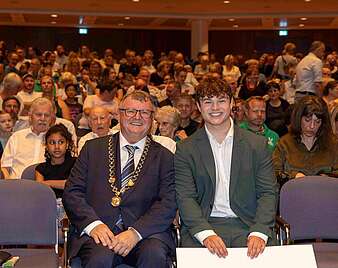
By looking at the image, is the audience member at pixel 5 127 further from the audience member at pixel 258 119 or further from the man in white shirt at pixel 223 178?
the man in white shirt at pixel 223 178

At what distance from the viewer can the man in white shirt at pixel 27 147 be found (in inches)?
216

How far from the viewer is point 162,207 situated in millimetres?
3854

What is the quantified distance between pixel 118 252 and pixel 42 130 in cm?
219

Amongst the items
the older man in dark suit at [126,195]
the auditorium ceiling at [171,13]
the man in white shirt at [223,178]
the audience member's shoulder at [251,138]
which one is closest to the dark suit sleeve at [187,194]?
the man in white shirt at [223,178]

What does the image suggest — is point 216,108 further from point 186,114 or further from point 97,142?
point 186,114

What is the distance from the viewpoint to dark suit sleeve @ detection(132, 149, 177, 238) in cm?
378

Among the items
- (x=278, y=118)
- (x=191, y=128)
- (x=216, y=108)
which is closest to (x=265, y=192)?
(x=216, y=108)

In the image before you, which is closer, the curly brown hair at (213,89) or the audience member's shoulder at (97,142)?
the curly brown hair at (213,89)

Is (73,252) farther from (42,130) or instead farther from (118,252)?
(42,130)

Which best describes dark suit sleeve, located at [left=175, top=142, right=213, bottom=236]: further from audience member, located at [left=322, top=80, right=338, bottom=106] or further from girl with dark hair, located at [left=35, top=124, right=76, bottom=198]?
audience member, located at [left=322, top=80, right=338, bottom=106]

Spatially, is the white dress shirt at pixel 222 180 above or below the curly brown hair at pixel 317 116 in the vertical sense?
below

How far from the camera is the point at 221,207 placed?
12.6ft

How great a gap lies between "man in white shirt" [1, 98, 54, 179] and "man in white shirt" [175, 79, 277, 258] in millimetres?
2007

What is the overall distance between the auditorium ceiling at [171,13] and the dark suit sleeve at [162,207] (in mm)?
11973
